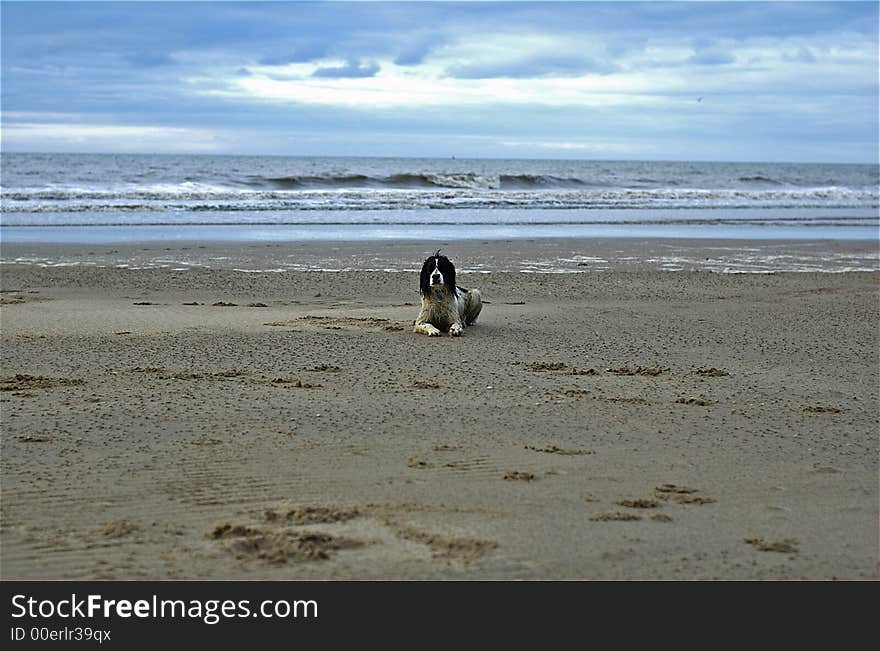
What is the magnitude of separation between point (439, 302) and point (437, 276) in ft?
0.94

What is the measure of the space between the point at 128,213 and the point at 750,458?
87.6ft

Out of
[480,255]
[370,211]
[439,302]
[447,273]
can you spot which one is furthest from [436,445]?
[370,211]

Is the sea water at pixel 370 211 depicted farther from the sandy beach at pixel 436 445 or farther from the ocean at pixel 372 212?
the sandy beach at pixel 436 445

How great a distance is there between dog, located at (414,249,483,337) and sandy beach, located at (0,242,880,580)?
0.65 feet

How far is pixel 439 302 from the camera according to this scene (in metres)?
10.6

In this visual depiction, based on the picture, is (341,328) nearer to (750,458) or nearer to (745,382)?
(745,382)

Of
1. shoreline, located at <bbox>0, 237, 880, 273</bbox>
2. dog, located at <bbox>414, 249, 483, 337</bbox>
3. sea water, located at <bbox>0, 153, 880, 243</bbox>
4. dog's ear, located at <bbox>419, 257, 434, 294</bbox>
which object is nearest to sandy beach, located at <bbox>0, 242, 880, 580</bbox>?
dog, located at <bbox>414, 249, 483, 337</bbox>

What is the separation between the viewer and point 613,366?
9078 mm

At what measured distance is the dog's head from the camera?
1055 centimetres

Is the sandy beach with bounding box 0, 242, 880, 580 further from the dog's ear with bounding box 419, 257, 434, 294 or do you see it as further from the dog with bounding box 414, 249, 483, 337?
the dog's ear with bounding box 419, 257, 434, 294

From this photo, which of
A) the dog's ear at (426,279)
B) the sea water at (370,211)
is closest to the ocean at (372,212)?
the sea water at (370,211)

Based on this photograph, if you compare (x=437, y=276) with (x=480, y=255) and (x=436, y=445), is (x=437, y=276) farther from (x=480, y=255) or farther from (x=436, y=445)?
(x=480, y=255)

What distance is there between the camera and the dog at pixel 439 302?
34.6 feet
